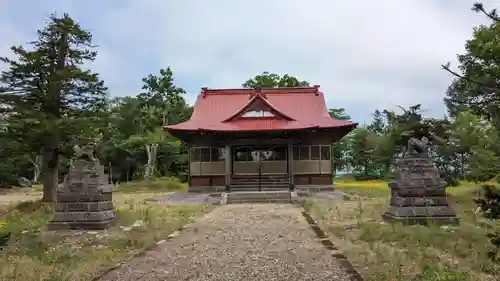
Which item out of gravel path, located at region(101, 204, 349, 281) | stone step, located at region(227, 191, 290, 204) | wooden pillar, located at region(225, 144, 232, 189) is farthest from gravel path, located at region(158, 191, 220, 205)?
gravel path, located at region(101, 204, 349, 281)

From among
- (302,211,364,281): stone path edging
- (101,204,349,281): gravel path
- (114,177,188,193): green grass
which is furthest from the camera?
(114,177,188,193): green grass

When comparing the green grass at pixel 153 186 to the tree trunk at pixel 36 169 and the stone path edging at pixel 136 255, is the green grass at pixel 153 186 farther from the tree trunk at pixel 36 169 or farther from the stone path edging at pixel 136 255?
the stone path edging at pixel 136 255

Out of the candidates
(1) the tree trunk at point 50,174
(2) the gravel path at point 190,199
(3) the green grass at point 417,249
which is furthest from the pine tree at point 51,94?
(3) the green grass at point 417,249

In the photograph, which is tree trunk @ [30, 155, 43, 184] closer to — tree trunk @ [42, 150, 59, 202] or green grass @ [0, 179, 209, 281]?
tree trunk @ [42, 150, 59, 202]

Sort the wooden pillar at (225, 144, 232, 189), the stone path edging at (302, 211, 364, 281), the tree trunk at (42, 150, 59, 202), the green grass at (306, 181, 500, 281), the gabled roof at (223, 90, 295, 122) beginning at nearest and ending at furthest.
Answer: the green grass at (306, 181, 500, 281) < the stone path edging at (302, 211, 364, 281) < the tree trunk at (42, 150, 59, 202) < the wooden pillar at (225, 144, 232, 189) < the gabled roof at (223, 90, 295, 122)

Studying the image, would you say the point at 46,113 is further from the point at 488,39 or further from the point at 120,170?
the point at 120,170

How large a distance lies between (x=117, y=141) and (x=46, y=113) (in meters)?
18.4

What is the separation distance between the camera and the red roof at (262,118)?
21250 millimetres

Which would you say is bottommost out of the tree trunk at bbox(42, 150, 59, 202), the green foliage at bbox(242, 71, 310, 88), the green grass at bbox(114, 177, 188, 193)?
the green grass at bbox(114, 177, 188, 193)

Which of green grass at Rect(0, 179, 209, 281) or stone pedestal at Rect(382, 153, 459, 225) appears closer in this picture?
green grass at Rect(0, 179, 209, 281)

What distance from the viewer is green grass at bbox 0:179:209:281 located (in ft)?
17.8

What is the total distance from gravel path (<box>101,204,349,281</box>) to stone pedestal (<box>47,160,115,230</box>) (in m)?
2.14

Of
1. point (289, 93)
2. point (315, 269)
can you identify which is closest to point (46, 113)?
point (315, 269)

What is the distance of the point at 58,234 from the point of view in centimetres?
903
